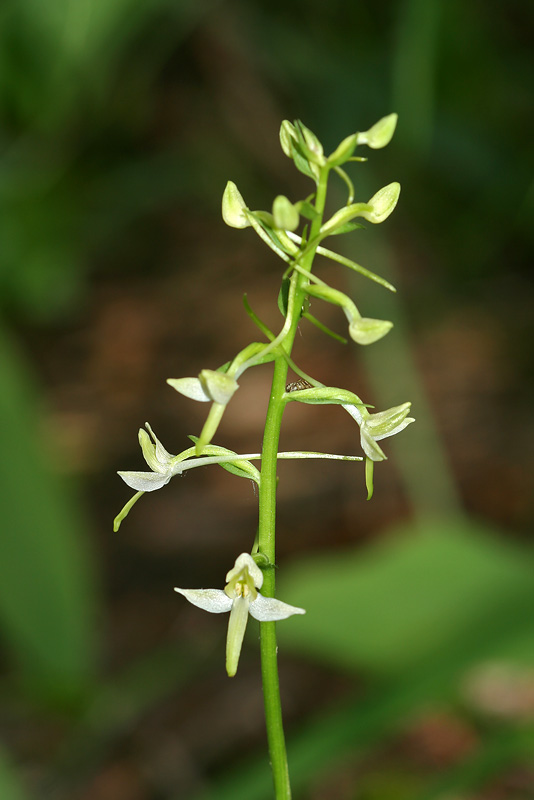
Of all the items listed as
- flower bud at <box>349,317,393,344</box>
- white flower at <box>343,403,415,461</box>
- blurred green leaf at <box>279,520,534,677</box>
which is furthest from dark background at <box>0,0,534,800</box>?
flower bud at <box>349,317,393,344</box>

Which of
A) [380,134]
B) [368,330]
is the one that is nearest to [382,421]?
[368,330]

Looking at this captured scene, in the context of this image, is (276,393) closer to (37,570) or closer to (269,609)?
(269,609)

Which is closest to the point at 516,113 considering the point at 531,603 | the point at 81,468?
the point at 81,468

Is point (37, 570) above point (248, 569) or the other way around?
the other way around

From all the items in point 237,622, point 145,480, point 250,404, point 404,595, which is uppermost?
point 250,404

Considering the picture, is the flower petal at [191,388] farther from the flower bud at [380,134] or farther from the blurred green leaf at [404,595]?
the blurred green leaf at [404,595]

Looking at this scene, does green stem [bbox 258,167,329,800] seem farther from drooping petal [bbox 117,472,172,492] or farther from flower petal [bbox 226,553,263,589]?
drooping petal [bbox 117,472,172,492]

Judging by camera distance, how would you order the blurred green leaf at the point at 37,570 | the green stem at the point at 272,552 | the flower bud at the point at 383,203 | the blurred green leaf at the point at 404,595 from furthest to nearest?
the blurred green leaf at the point at 37,570
the blurred green leaf at the point at 404,595
the flower bud at the point at 383,203
the green stem at the point at 272,552

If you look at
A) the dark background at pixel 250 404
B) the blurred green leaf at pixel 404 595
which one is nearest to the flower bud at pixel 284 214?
the dark background at pixel 250 404
